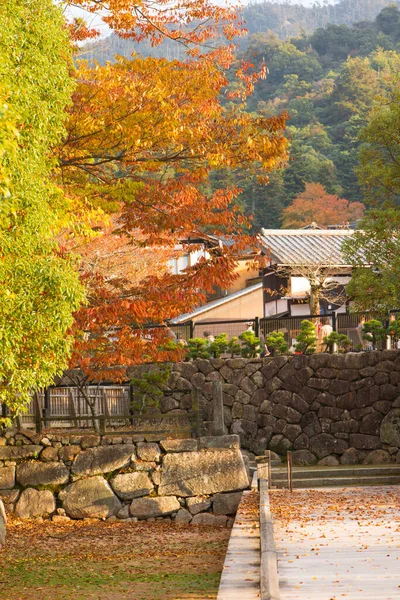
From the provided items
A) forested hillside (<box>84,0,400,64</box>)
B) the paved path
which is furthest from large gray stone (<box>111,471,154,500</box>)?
forested hillside (<box>84,0,400,64</box>)

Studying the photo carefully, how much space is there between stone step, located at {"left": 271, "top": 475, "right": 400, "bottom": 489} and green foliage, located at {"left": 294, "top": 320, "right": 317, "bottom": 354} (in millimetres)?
4145

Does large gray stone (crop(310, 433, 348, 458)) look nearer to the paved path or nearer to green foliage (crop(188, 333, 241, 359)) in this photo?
green foliage (crop(188, 333, 241, 359))

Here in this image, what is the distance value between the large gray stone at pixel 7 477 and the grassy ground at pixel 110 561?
698 millimetres

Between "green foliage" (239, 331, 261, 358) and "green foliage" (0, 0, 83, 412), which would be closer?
"green foliage" (0, 0, 83, 412)

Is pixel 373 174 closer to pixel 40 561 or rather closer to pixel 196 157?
pixel 196 157

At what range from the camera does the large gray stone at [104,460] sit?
51.8 ft

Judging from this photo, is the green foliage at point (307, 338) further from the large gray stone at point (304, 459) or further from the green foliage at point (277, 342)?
the large gray stone at point (304, 459)

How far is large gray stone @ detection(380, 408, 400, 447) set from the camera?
19969mm

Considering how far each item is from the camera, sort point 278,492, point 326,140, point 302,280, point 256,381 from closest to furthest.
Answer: point 278,492, point 256,381, point 302,280, point 326,140

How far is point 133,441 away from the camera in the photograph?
52.3ft

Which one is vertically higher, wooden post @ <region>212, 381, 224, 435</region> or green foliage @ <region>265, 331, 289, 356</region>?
green foliage @ <region>265, 331, 289, 356</region>

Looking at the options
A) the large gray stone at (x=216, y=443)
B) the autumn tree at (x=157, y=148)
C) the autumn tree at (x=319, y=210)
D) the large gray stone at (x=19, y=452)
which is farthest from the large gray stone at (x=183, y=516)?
the autumn tree at (x=319, y=210)

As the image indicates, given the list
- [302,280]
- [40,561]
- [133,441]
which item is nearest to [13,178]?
[40,561]

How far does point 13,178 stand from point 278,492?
9.26 meters
